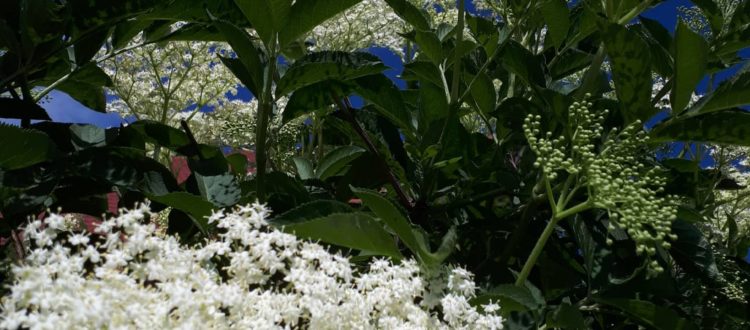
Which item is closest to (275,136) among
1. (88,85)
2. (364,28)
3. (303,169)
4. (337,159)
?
(303,169)

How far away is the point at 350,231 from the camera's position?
106 cm

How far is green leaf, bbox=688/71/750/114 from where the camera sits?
1.44 m

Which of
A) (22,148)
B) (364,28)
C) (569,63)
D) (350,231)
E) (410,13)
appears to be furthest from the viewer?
(364,28)

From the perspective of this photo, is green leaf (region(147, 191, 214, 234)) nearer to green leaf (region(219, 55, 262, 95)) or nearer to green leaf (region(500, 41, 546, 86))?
green leaf (region(219, 55, 262, 95))

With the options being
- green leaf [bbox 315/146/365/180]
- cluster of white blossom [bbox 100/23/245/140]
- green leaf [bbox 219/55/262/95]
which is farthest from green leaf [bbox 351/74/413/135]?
cluster of white blossom [bbox 100/23/245/140]

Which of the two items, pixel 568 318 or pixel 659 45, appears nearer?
pixel 568 318

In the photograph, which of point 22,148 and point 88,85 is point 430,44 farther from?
point 22,148

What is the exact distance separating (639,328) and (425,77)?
2.69ft

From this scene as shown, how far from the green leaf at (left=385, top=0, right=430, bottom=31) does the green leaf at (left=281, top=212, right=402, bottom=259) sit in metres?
0.83

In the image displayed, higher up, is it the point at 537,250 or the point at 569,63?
the point at 569,63

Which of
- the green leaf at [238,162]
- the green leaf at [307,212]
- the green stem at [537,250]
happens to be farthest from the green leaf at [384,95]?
the green stem at [537,250]

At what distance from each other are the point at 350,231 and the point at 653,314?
64cm

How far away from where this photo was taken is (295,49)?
197 cm

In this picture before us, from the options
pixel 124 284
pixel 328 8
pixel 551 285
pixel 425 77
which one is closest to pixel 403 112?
pixel 425 77
